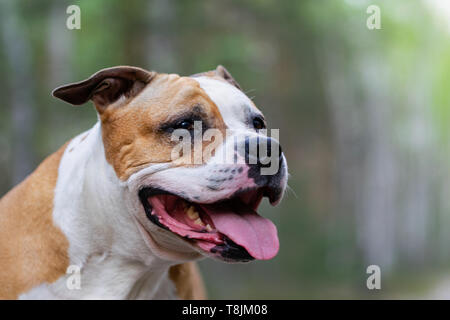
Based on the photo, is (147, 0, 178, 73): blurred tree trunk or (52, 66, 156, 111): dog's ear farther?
(147, 0, 178, 73): blurred tree trunk

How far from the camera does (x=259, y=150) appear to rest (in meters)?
2.95

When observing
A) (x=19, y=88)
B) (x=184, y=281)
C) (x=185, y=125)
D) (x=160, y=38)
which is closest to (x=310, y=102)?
(x=19, y=88)

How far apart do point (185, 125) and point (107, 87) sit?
509mm

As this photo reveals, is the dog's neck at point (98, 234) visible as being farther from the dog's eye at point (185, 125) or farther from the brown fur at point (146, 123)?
the dog's eye at point (185, 125)

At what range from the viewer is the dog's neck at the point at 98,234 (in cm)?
320

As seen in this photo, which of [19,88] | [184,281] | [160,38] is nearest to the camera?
[184,281]

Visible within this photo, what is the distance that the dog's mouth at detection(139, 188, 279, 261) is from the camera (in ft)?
9.74

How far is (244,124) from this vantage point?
329cm

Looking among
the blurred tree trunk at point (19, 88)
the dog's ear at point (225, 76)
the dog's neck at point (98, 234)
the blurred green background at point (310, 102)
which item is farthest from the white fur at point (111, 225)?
the blurred tree trunk at point (19, 88)

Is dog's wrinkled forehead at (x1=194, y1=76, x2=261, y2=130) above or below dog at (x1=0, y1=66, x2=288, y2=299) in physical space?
above

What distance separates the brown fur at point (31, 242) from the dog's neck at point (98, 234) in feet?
0.15

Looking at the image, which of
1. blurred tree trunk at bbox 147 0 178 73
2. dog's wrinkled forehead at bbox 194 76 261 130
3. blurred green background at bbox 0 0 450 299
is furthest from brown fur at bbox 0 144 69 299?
blurred green background at bbox 0 0 450 299

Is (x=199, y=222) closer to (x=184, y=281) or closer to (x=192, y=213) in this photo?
(x=192, y=213)

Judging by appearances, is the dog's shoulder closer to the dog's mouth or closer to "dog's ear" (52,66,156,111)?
the dog's mouth
